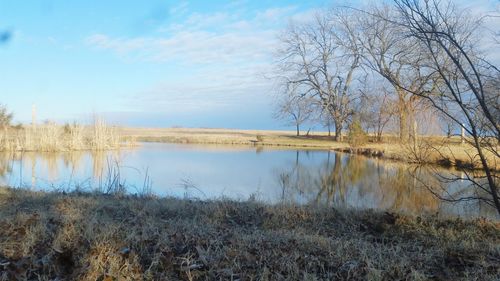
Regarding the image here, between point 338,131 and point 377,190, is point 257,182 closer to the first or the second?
point 377,190

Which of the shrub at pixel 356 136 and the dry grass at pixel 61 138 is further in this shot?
the shrub at pixel 356 136

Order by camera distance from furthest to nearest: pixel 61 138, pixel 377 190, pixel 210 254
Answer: pixel 61 138, pixel 377 190, pixel 210 254

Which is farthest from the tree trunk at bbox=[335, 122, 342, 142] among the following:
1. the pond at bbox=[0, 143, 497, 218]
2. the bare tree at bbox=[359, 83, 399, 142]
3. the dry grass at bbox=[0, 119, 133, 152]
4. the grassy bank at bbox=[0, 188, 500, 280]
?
the grassy bank at bbox=[0, 188, 500, 280]

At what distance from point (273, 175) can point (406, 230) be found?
11958mm

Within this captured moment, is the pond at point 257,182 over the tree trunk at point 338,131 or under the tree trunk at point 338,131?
under

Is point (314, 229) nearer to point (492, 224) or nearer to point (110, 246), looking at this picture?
point (492, 224)

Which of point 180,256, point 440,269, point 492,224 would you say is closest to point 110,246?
point 180,256

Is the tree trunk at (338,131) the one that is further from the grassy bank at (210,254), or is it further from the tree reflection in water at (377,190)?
the grassy bank at (210,254)

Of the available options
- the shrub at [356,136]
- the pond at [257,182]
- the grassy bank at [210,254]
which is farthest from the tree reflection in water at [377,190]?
the shrub at [356,136]

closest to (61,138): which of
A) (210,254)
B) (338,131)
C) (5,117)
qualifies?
(5,117)

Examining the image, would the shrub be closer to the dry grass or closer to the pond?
the pond

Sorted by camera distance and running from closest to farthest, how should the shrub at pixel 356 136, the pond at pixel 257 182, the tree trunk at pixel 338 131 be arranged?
the pond at pixel 257 182
the shrub at pixel 356 136
the tree trunk at pixel 338 131

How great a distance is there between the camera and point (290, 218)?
705 centimetres

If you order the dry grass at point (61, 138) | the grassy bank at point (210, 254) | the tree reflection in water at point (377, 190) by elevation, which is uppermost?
the dry grass at point (61, 138)
